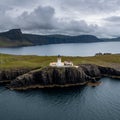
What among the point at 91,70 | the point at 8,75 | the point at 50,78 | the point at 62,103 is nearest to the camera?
the point at 62,103

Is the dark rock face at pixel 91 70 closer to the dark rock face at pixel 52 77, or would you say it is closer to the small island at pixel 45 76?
the small island at pixel 45 76

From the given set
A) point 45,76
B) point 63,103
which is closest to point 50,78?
point 45,76

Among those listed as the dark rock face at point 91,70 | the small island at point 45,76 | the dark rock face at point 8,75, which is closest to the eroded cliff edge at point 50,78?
the small island at point 45,76

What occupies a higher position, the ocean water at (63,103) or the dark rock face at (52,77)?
the dark rock face at (52,77)

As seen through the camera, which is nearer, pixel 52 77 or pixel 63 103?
pixel 63 103

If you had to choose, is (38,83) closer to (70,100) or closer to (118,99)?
(70,100)

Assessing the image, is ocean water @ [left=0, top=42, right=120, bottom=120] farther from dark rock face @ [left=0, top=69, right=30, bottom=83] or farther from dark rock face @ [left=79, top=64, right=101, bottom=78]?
dark rock face @ [left=79, top=64, right=101, bottom=78]

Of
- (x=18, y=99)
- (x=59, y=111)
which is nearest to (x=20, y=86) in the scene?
(x=18, y=99)

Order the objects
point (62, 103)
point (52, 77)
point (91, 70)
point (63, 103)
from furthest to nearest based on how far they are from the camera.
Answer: point (91, 70)
point (52, 77)
point (62, 103)
point (63, 103)

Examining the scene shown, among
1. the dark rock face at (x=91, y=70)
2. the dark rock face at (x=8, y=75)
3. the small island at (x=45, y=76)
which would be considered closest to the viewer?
the small island at (x=45, y=76)

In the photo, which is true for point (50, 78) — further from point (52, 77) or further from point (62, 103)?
point (62, 103)

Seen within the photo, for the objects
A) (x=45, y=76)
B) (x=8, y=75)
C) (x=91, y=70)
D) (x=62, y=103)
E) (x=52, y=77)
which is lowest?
(x=62, y=103)
